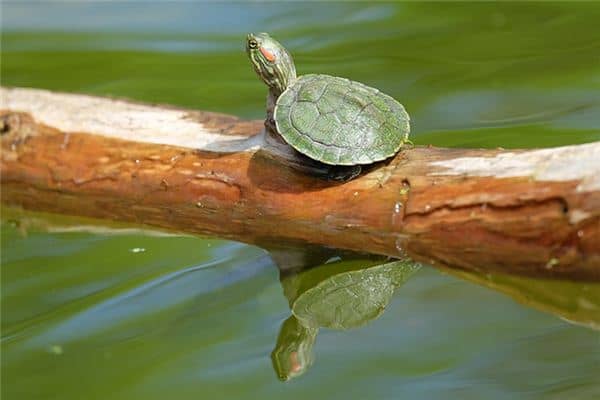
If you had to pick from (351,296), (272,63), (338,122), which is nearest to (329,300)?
(351,296)

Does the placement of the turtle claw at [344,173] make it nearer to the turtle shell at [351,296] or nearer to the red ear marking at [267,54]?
the turtle shell at [351,296]

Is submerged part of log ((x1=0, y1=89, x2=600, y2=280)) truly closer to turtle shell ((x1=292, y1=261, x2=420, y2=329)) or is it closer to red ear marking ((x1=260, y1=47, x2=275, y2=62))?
turtle shell ((x1=292, y1=261, x2=420, y2=329))

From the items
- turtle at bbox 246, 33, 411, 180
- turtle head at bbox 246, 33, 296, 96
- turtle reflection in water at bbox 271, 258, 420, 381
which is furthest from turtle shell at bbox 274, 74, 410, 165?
turtle reflection in water at bbox 271, 258, 420, 381

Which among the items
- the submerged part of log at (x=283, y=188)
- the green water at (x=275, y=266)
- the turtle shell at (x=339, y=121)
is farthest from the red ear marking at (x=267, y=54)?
the green water at (x=275, y=266)

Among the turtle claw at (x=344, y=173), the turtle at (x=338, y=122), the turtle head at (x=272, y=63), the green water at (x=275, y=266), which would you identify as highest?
the turtle head at (x=272, y=63)

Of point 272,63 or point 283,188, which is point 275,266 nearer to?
point 283,188

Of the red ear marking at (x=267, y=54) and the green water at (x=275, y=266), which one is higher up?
the red ear marking at (x=267, y=54)

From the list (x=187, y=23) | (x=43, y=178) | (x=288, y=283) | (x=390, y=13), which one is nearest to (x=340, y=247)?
(x=288, y=283)

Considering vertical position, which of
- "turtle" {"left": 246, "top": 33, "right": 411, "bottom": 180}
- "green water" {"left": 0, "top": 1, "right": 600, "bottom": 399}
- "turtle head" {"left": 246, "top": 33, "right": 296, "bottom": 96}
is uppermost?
"turtle head" {"left": 246, "top": 33, "right": 296, "bottom": 96}
